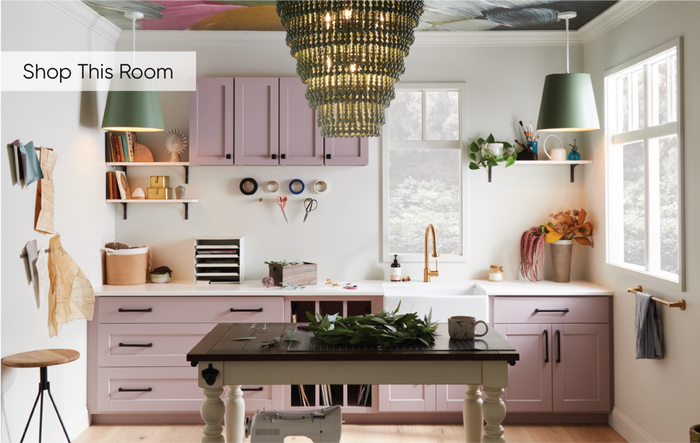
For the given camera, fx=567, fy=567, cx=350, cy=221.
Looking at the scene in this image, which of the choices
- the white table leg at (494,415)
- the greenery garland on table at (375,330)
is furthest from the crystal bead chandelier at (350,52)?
the white table leg at (494,415)

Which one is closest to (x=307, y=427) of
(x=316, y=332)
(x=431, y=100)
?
(x=316, y=332)

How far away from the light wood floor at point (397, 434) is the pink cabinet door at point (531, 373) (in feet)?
0.52

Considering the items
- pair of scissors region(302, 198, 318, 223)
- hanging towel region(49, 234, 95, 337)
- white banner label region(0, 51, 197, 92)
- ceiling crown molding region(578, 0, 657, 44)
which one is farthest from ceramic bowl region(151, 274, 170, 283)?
ceiling crown molding region(578, 0, 657, 44)

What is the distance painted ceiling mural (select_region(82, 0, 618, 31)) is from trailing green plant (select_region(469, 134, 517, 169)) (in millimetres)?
821

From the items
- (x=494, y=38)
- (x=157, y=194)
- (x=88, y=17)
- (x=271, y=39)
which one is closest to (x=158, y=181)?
(x=157, y=194)

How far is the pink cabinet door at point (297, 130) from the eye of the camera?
158 inches

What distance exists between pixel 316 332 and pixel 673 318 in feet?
6.52

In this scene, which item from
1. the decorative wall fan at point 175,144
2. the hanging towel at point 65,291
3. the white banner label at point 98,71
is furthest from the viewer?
the decorative wall fan at point 175,144

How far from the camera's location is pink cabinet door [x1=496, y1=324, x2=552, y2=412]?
12.3ft

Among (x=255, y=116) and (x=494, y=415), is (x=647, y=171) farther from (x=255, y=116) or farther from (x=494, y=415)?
(x=255, y=116)

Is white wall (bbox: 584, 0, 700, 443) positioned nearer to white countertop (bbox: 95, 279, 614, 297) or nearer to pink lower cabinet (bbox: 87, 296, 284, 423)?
white countertop (bbox: 95, 279, 614, 297)

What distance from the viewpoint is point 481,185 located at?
170 inches

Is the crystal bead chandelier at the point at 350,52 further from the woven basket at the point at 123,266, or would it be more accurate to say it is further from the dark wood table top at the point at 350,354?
the woven basket at the point at 123,266

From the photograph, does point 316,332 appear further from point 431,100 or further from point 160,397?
point 431,100
